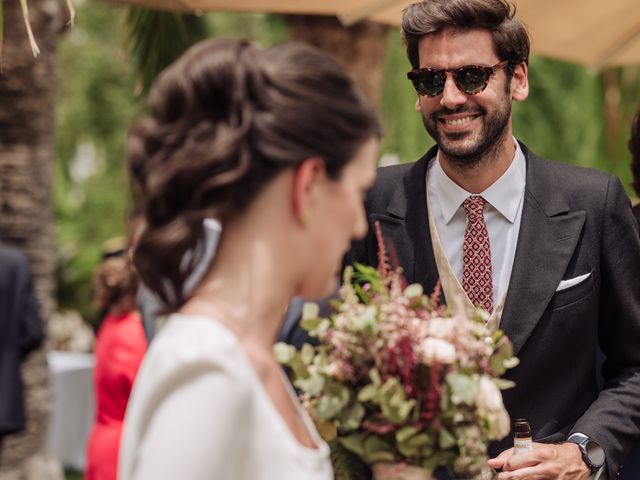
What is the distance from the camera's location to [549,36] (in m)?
5.42

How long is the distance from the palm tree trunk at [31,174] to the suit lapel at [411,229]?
13.4ft

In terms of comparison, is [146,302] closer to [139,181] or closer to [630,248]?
[630,248]

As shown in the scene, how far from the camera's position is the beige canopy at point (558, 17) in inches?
194

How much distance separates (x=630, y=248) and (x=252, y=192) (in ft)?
5.63

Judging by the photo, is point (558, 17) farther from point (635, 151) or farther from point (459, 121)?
point (459, 121)

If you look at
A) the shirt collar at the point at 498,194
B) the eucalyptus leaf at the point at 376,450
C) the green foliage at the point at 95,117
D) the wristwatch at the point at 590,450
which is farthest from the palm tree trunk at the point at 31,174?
the green foliage at the point at 95,117

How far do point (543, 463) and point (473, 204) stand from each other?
790mm

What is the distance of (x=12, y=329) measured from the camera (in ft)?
20.6

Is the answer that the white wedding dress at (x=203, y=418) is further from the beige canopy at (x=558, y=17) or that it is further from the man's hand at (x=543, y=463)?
the beige canopy at (x=558, y=17)

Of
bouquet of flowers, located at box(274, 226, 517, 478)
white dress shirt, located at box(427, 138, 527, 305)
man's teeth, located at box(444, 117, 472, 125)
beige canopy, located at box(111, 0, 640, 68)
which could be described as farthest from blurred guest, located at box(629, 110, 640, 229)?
bouquet of flowers, located at box(274, 226, 517, 478)

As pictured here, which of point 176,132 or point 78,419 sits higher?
point 176,132

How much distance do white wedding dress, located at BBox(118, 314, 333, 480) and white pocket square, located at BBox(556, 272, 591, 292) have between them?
60.0 inches

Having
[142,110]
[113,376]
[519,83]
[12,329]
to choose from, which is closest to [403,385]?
[519,83]

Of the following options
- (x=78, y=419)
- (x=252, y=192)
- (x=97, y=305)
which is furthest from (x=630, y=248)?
(x=78, y=419)
